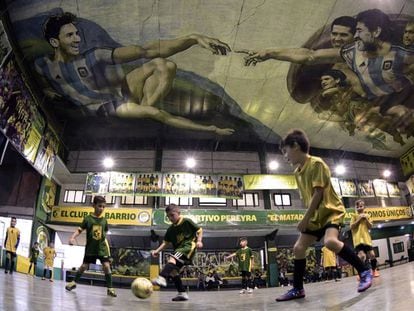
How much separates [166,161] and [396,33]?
43.0ft

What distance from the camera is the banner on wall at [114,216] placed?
52.2 ft

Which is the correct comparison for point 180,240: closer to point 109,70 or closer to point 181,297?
point 181,297

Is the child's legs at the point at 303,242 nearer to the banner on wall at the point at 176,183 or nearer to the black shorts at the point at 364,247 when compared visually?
the black shorts at the point at 364,247

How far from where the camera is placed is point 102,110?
1420 cm

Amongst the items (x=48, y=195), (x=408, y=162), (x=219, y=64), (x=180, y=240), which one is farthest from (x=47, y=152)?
(x=408, y=162)

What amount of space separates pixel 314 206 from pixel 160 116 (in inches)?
506

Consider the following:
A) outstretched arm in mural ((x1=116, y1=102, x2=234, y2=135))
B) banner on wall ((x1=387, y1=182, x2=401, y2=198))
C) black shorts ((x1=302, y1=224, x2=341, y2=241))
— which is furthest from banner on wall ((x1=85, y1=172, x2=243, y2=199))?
black shorts ((x1=302, y1=224, x2=341, y2=241))

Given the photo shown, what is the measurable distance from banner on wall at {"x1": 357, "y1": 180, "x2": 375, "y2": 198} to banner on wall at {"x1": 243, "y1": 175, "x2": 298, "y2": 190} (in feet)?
13.3

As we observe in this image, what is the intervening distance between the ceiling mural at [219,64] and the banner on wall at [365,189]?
342 cm

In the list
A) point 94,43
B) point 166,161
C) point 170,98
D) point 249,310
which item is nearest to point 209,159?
point 166,161

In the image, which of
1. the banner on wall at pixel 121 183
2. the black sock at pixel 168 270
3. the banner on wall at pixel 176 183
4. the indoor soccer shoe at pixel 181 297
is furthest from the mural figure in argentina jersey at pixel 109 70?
the indoor soccer shoe at pixel 181 297

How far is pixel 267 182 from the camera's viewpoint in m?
17.8

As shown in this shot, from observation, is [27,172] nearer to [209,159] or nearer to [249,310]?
[209,159]

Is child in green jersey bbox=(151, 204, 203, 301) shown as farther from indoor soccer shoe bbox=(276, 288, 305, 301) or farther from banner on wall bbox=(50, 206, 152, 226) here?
banner on wall bbox=(50, 206, 152, 226)
